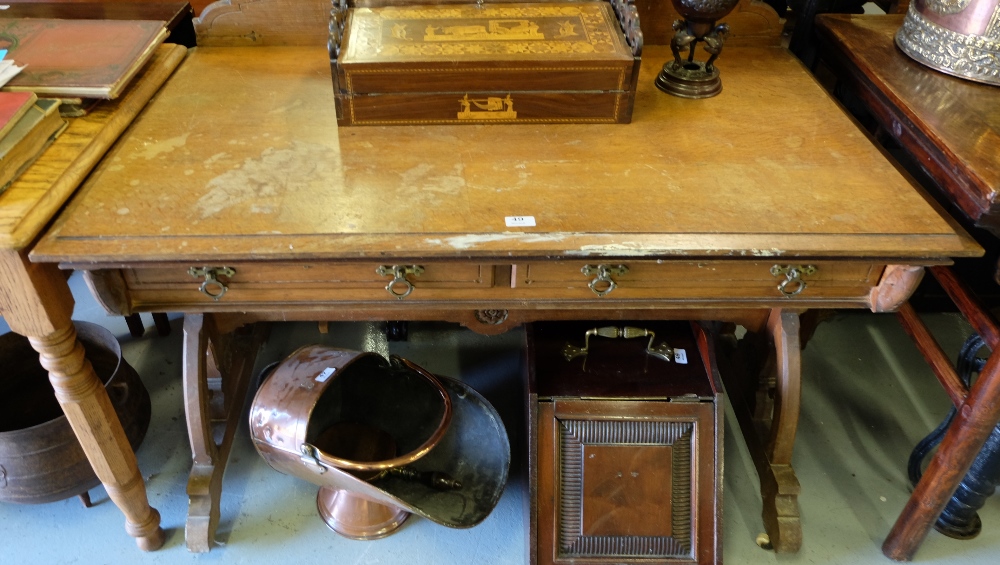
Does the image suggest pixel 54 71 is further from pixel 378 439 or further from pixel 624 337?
pixel 624 337

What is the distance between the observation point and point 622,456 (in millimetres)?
1478

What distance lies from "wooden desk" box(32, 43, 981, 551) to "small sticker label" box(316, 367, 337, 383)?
0.65ft

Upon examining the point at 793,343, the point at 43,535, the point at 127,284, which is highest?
the point at 127,284

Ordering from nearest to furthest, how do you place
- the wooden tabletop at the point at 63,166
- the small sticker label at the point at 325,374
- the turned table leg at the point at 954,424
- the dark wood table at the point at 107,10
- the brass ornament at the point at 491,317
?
the wooden tabletop at the point at 63,166 < the turned table leg at the point at 954,424 < the brass ornament at the point at 491,317 < the small sticker label at the point at 325,374 < the dark wood table at the point at 107,10

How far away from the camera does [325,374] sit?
153 centimetres

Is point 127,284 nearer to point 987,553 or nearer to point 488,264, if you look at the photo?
point 488,264

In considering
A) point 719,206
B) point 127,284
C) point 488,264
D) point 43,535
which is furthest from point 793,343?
point 43,535

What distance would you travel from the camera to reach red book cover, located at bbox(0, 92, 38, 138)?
3.66 ft

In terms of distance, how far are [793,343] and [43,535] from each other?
5.60ft

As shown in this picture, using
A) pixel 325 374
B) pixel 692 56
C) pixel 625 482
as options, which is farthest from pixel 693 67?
pixel 325 374

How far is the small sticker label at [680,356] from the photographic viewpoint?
5.08 ft

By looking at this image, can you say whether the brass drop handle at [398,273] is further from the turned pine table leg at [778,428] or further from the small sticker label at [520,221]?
the turned pine table leg at [778,428]

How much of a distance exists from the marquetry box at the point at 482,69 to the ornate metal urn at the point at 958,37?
62 cm

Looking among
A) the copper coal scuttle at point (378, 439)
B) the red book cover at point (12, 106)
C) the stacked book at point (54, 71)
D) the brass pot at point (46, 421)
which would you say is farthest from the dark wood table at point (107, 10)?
the copper coal scuttle at point (378, 439)
